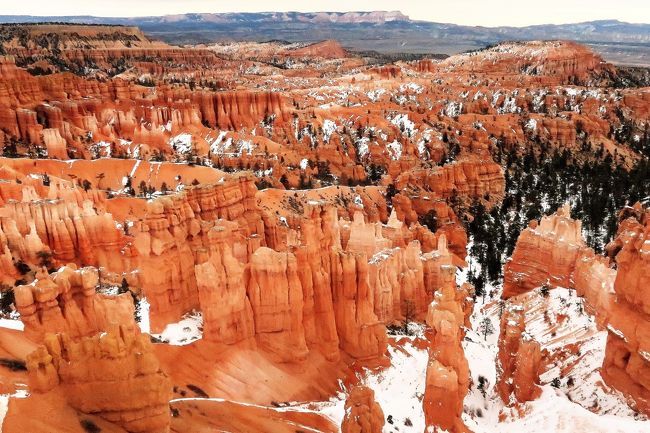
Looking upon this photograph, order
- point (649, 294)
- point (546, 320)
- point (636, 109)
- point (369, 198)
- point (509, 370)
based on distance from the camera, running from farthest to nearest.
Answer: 1. point (636, 109)
2. point (369, 198)
3. point (546, 320)
4. point (509, 370)
5. point (649, 294)

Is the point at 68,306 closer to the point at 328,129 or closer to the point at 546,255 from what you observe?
the point at 546,255

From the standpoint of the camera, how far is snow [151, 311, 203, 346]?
20438 mm

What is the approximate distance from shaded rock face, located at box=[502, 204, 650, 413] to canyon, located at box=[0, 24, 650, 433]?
Result: 9cm

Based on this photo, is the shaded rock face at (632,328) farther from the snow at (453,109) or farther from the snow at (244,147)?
the snow at (453,109)

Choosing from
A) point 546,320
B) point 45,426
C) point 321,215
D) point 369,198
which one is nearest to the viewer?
point 45,426

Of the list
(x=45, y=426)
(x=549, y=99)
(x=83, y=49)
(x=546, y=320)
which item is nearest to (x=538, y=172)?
(x=549, y=99)

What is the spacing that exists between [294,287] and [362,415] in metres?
7.52

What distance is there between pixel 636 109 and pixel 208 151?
75.9m

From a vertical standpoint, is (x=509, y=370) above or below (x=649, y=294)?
below

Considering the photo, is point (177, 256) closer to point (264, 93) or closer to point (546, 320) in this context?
point (546, 320)

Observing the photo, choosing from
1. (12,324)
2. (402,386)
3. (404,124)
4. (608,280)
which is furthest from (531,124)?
(12,324)

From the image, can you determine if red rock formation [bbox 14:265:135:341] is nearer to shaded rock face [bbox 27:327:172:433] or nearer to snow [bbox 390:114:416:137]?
shaded rock face [bbox 27:327:172:433]

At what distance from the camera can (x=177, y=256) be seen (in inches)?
902

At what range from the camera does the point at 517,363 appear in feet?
68.4
